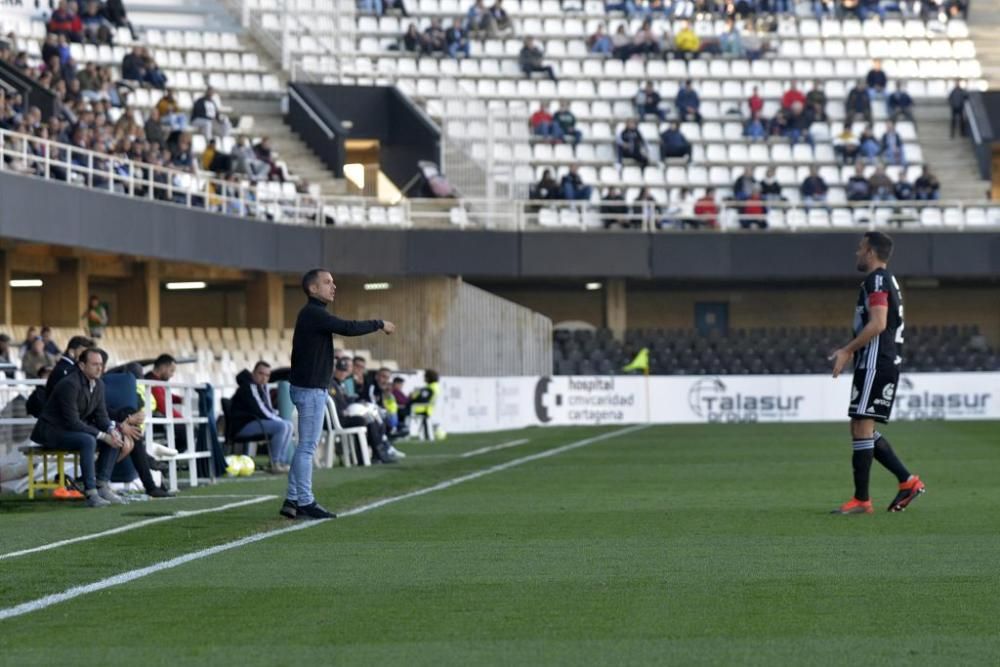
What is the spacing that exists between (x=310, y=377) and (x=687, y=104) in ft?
121

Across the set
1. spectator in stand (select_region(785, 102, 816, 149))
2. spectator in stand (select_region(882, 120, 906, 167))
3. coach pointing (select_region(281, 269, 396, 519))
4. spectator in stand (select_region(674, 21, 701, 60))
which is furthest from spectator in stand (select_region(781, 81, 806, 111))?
coach pointing (select_region(281, 269, 396, 519))

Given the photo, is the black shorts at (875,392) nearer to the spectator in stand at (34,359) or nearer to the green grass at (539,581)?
the green grass at (539,581)

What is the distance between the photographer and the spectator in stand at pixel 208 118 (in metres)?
41.3

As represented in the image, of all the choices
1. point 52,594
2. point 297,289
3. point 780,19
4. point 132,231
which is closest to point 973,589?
point 52,594

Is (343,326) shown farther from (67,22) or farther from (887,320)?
(67,22)

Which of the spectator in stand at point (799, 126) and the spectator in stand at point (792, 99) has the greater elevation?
the spectator in stand at point (792, 99)

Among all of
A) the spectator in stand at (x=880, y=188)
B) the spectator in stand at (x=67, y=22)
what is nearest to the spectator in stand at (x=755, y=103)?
the spectator in stand at (x=880, y=188)

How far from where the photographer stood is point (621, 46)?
50375mm

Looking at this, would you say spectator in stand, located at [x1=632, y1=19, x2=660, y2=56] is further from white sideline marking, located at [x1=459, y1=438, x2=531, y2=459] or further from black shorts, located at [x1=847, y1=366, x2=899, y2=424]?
black shorts, located at [x1=847, y1=366, x2=899, y2=424]

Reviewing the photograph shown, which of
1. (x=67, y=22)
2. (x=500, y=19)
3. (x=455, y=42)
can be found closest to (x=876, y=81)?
(x=500, y=19)

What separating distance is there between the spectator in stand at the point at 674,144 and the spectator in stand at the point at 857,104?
4573 millimetres

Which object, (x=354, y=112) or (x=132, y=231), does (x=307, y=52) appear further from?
(x=132, y=231)

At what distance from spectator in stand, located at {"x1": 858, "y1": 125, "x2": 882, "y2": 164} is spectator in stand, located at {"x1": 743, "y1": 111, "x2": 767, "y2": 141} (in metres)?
2.48

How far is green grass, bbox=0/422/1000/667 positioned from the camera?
679cm
